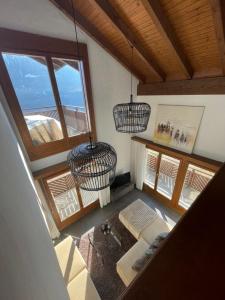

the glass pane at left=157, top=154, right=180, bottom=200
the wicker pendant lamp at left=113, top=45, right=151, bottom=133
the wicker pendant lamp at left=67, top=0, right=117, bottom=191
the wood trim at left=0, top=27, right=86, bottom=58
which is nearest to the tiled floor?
the glass pane at left=157, top=154, right=180, bottom=200

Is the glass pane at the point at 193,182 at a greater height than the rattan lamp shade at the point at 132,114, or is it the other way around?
the rattan lamp shade at the point at 132,114

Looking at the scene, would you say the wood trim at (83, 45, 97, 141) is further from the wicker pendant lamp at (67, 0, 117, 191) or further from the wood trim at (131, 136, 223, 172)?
the wicker pendant lamp at (67, 0, 117, 191)

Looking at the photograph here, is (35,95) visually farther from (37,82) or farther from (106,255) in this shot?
(106,255)

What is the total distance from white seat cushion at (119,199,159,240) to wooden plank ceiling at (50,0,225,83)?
295 cm

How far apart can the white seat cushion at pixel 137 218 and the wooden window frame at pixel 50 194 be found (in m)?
1.12

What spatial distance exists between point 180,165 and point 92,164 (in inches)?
99.0

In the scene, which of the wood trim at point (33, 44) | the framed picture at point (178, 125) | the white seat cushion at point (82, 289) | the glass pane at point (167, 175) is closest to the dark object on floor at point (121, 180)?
the glass pane at point (167, 175)

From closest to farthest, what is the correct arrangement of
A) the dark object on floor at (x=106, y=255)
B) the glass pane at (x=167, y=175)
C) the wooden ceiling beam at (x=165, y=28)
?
1. the wooden ceiling beam at (x=165, y=28)
2. the dark object on floor at (x=106, y=255)
3. the glass pane at (x=167, y=175)

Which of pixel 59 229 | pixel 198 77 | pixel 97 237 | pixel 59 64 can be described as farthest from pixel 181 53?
pixel 59 229

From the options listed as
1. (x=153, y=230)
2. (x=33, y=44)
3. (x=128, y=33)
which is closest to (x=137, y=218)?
(x=153, y=230)

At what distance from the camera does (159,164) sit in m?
3.88

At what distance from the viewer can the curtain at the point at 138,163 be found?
13.4ft

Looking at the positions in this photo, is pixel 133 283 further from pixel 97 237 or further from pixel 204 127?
pixel 97 237

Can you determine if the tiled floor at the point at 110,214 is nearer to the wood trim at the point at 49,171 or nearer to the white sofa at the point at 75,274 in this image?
the white sofa at the point at 75,274
